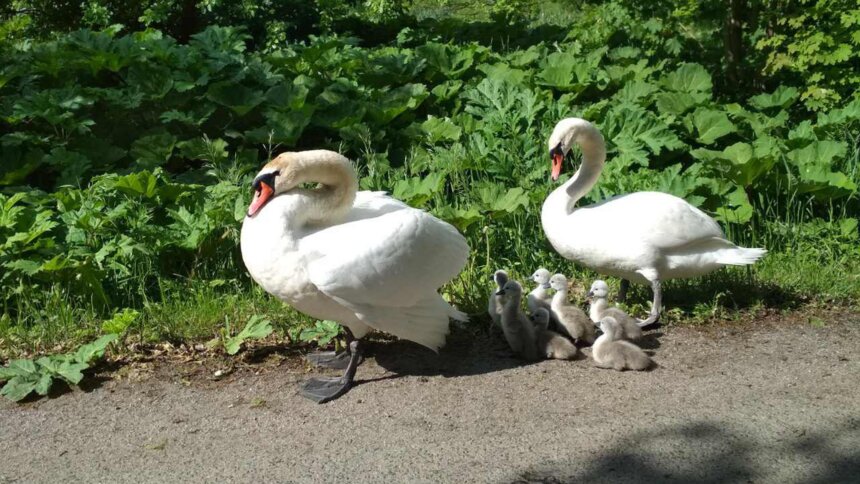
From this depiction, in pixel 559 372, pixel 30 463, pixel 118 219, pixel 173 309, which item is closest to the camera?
pixel 30 463

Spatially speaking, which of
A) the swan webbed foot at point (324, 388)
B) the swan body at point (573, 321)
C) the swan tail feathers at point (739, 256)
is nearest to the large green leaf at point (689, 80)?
the swan tail feathers at point (739, 256)

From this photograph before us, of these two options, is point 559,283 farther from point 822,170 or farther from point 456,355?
point 822,170

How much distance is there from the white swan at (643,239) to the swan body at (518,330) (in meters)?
0.61

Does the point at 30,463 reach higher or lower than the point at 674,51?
lower

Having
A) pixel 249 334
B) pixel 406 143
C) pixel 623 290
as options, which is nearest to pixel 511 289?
pixel 623 290

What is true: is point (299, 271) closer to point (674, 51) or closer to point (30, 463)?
point (30, 463)

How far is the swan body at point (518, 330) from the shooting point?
197 inches

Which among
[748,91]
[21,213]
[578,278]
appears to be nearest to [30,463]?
[21,213]

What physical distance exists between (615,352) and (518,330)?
516 mm

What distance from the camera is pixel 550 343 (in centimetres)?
503

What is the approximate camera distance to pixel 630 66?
30.2ft

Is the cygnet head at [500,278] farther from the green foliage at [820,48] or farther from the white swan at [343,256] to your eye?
the green foliage at [820,48]

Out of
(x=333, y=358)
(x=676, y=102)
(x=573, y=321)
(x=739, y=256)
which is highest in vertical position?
(x=676, y=102)

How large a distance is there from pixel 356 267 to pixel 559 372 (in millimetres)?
1237
